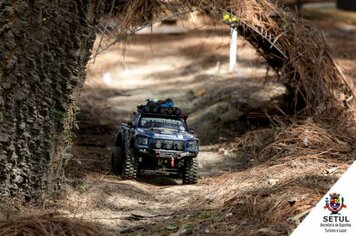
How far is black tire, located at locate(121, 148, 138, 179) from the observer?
9758 millimetres

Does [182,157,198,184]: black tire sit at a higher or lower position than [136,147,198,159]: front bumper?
lower

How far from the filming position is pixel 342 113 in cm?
1197

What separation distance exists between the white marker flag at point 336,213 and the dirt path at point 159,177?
1.56 ft

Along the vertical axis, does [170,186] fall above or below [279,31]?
below

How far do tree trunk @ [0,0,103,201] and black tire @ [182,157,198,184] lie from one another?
6.84 feet

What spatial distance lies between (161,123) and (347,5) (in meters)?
17.2

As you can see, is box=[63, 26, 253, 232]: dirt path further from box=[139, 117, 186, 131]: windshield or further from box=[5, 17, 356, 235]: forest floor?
box=[139, 117, 186, 131]: windshield

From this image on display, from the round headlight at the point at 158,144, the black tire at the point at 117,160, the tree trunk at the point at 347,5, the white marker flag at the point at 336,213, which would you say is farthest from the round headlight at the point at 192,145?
the tree trunk at the point at 347,5

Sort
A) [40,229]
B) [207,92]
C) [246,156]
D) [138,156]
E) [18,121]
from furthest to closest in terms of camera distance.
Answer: [207,92], [246,156], [138,156], [18,121], [40,229]

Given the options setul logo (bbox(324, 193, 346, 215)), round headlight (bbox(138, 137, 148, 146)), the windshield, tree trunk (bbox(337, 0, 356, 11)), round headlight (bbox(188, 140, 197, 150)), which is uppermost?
tree trunk (bbox(337, 0, 356, 11))

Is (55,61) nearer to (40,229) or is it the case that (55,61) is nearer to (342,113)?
(40,229)

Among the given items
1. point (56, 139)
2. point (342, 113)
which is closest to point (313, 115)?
point (342, 113)

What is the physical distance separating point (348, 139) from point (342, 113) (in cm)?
129

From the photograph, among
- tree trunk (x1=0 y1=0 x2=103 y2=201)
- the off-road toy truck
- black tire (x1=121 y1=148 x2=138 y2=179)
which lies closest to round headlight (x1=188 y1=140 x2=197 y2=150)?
the off-road toy truck
